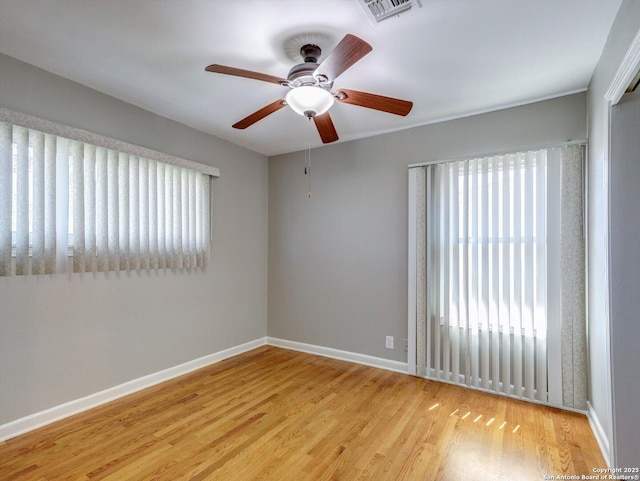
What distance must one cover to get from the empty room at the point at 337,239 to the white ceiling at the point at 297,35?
0.02 meters

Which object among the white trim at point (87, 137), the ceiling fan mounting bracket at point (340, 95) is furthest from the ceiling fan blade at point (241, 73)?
the white trim at point (87, 137)

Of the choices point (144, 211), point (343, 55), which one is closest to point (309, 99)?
point (343, 55)

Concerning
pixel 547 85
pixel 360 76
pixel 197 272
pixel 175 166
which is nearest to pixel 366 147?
pixel 360 76

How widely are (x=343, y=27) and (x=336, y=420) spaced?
258 centimetres

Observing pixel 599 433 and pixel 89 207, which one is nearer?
pixel 599 433

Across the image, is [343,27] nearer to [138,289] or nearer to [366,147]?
[366,147]

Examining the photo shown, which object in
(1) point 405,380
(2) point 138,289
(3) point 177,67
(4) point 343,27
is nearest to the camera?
(4) point 343,27

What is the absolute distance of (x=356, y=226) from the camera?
3.67 m

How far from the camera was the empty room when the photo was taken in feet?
5.89

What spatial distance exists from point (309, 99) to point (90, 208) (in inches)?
75.6

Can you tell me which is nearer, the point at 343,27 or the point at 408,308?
→ the point at 343,27

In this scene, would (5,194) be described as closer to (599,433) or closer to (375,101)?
(375,101)

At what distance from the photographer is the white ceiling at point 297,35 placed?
5.60ft

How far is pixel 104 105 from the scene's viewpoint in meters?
2.65
